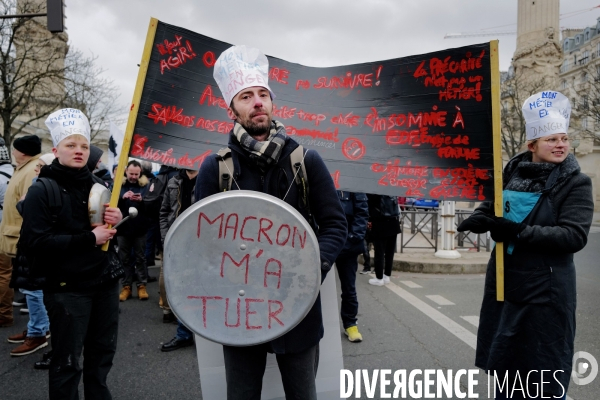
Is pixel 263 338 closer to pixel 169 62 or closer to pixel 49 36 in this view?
pixel 169 62

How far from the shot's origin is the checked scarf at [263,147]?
5.74 feet

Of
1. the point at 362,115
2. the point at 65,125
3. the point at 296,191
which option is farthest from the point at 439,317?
the point at 65,125

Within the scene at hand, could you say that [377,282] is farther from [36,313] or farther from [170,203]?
[36,313]

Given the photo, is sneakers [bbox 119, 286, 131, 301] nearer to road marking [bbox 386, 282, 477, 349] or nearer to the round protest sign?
road marking [bbox 386, 282, 477, 349]

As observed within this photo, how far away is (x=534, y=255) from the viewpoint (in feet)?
7.87

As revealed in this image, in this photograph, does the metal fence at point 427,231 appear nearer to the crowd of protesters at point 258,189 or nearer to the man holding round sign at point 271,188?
the crowd of protesters at point 258,189

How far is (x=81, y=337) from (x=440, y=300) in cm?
474

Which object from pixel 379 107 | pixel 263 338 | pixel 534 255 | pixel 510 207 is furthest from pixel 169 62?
pixel 534 255

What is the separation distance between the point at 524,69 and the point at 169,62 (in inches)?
1523

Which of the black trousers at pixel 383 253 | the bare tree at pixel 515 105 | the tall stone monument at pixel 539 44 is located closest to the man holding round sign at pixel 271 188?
the black trousers at pixel 383 253

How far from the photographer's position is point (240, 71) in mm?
1927

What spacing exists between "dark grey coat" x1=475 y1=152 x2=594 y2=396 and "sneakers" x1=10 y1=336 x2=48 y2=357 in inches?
153

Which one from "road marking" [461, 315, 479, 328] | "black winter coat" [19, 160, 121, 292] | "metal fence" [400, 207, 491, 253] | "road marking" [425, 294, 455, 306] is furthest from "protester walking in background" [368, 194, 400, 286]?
"black winter coat" [19, 160, 121, 292]

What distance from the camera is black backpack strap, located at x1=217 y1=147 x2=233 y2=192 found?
1.81 m
